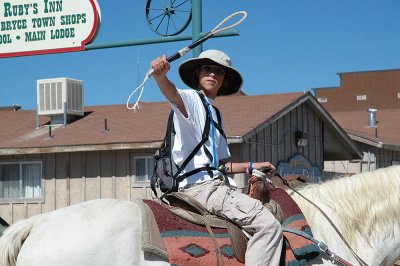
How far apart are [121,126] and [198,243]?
15.2 meters

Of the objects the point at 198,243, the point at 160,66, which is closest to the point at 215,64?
the point at 160,66

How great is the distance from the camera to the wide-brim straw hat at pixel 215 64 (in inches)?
212

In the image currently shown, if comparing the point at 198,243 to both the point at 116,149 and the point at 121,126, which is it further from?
the point at 121,126

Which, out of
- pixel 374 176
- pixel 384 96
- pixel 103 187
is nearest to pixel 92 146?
pixel 103 187

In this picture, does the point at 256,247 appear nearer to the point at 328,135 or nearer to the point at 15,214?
the point at 15,214

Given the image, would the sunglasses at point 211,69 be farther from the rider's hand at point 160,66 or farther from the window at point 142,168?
the window at point 142,168

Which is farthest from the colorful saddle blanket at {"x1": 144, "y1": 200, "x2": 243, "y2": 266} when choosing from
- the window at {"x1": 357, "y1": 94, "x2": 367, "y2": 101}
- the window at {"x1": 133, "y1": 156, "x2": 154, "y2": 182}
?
the window at {"x1": 357, "y1": 94, "x2": 367, "y2": 101}

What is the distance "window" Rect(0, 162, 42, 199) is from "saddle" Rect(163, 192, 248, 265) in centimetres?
1546

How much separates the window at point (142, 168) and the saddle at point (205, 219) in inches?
535

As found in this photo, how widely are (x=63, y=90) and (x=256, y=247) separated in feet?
55.8

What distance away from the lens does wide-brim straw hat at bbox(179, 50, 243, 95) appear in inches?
212

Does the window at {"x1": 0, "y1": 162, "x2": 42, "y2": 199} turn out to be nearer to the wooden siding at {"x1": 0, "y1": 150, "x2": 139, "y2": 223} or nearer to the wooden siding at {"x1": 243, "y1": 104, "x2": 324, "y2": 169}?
the wooden siding at {"x1": 0, "y1": 150, "x2": 139, "y2": 223}

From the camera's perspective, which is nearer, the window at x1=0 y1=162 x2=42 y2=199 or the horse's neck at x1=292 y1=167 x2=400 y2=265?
the horse's neck at x1=292 y1=167 x2=400 y2=265

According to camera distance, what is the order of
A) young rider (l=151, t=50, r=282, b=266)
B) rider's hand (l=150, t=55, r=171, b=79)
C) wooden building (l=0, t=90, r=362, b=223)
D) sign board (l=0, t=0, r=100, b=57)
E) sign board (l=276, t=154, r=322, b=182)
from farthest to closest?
sign board (l=276, t=154, r=322, b=182) < wooden building (l=0, t=90, r=362, b=223) < sign board (l=0, t=0, r=100, b=57) < young rider (l=151, t=50, r=282, b=266) < rider's hand (l=150, t=55, r=171, b=79)
